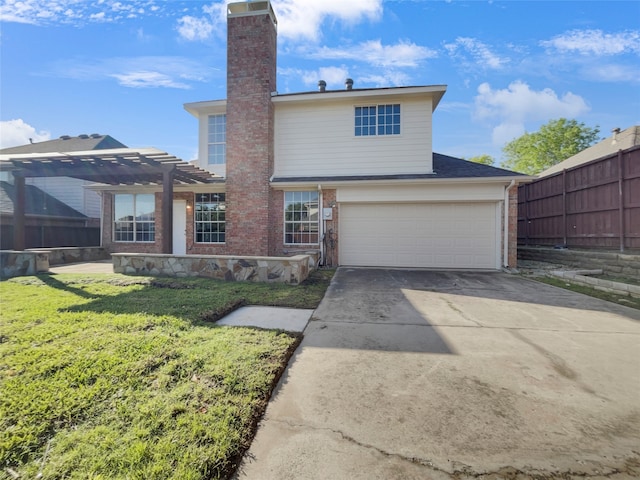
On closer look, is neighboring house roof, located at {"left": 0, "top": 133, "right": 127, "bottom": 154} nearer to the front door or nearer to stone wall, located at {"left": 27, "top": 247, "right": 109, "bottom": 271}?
stone wall, located at {"left": 27, "top": 247, "right": 109, "bottom": 271}

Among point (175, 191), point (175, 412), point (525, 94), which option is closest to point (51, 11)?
point (175, 191)

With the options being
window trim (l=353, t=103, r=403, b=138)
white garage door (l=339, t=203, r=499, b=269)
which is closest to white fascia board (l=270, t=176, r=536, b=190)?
white garage door (l=339, t=203, r=499, b=269)

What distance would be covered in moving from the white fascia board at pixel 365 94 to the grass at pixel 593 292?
6635 mm

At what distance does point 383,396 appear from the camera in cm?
238

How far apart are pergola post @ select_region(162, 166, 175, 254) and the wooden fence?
1280 cm

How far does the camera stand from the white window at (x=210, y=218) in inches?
436

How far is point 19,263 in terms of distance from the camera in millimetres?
8008

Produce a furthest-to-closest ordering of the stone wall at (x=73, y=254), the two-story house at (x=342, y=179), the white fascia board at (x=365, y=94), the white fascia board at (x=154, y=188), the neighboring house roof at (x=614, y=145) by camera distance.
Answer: the neighboring house roof at (x=614, y=145), the white fascia board at (x=154, y=188), the stone wall at (x=73, y=254), the white fascia board at (x=365, y=94), the two-story house at (x=342, y=179)

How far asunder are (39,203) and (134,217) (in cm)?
855

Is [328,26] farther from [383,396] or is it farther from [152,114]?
[383,396]

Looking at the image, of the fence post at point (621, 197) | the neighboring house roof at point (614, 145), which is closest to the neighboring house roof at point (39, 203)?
the fence post at point (621, 197)

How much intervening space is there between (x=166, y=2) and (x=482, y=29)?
930 centimetres

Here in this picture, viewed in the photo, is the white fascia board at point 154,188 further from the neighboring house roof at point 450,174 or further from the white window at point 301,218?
the white window at point 301,218

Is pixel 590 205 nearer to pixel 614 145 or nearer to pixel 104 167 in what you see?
pixel 614 145
